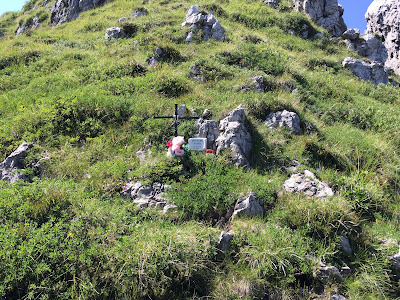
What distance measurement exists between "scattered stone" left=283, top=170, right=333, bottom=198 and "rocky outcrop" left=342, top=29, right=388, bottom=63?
62.6 ft

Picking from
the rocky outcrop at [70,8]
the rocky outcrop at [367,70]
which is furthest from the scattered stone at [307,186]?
the rocky outcrop at [70,8]

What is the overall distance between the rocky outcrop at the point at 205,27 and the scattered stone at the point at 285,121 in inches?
351

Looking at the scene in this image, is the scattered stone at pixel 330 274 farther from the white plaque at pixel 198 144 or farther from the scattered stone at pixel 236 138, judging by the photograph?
the white plaque at pixel 198 144

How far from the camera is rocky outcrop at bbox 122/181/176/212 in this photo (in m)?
6.18

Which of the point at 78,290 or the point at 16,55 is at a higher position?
the point at 16,55

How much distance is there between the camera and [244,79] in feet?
38.1

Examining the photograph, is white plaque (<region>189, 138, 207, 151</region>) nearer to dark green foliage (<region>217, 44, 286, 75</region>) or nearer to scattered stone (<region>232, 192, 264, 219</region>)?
scattered stone (<region>232, 192, 264, 219</region>)

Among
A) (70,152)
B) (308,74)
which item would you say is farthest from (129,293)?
(308,74)

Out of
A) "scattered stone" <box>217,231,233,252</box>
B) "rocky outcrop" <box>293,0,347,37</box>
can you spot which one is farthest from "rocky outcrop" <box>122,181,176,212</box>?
"rocky outcrop" <box>293,0,347,37</box>

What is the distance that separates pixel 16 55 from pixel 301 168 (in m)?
15.2

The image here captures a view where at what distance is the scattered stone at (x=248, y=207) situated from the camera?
5.88 meters

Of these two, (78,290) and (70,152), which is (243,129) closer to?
(70,152)

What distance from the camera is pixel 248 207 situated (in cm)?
588

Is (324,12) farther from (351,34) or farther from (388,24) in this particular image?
(388,24)
